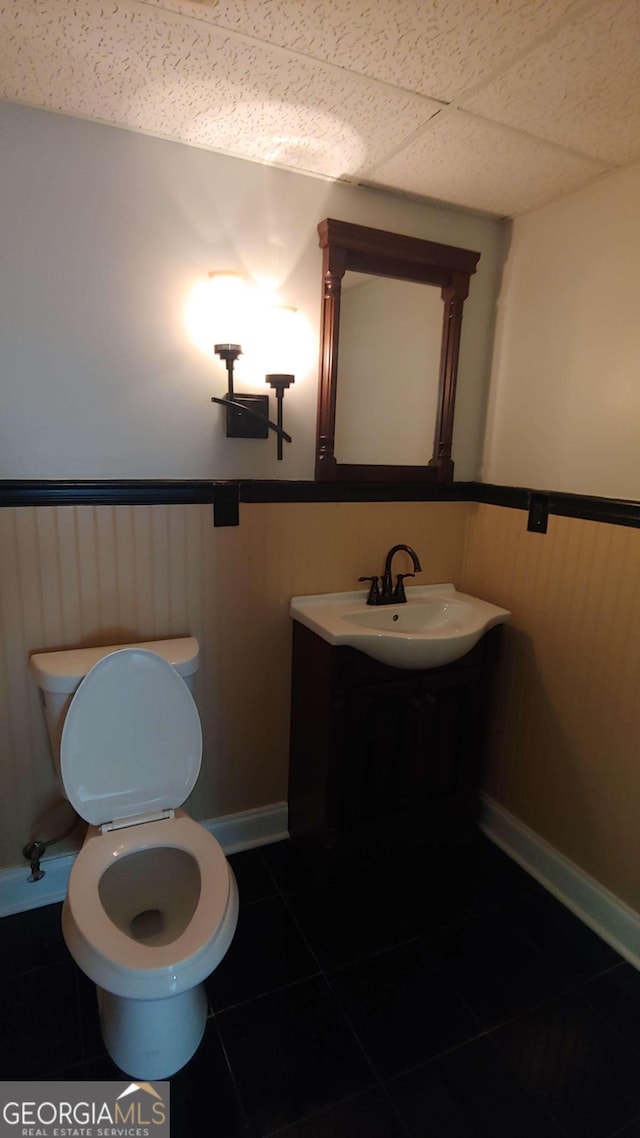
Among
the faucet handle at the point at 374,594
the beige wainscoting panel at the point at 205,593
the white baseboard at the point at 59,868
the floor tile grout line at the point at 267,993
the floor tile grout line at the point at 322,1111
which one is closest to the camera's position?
the floor tile grout line at the point at 322,1111

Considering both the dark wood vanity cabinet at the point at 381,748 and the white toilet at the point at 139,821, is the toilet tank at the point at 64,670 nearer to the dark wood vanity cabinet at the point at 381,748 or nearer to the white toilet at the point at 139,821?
the white toilet at the point at 139,821

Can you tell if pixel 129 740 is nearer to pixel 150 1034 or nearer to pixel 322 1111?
pixel 150 1034

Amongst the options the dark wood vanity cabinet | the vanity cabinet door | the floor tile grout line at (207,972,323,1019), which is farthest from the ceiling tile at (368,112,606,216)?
the floor tile grout line at (207,972,323,1019)

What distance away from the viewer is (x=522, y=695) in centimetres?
203

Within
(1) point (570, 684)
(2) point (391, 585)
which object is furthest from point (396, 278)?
(1) point (570, 684)

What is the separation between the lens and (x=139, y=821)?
4.99ft

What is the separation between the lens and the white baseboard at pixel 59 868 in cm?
172

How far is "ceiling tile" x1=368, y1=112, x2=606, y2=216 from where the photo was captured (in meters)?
1.47

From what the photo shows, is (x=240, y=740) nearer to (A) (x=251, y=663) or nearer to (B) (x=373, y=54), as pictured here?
(A) (x=251, y=663)

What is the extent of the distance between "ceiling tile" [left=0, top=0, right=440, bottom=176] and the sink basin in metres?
1.29

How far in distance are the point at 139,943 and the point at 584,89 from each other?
208 centimetres

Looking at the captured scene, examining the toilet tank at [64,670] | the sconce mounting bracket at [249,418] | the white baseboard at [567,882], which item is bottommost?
the white baseboard at [567,882]

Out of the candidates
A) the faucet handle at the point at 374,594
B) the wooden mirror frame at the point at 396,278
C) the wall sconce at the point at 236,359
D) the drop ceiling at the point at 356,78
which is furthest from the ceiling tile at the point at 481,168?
the faucet handle at the point at 374,594

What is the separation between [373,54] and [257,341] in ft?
2.42
